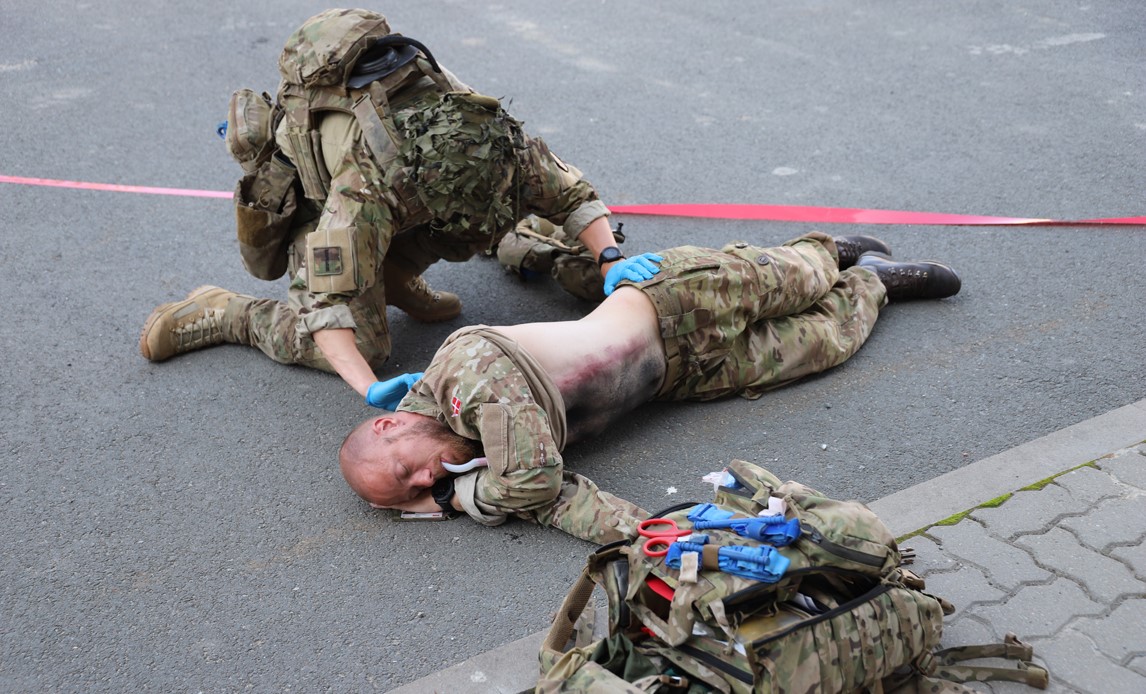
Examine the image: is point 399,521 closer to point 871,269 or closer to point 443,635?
point 443,635

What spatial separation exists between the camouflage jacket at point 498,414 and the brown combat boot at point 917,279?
5.38 ft

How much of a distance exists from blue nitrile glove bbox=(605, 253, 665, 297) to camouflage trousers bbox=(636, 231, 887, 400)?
0.11 feet

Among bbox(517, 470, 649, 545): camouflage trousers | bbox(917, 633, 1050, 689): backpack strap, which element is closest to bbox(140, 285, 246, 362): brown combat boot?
bbox(517, 470, 649, 545): camouflage trousers

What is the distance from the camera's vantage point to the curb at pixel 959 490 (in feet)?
8.46

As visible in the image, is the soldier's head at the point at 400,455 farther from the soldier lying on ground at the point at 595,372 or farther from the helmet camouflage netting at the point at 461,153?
the helmet camouflage netting at the point at 461,153

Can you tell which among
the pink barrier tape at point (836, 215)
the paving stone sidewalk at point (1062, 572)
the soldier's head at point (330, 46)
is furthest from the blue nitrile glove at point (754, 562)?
the pink barrier tape at point (836, 215)

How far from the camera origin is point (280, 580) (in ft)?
9.78

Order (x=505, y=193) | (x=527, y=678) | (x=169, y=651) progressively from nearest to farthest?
(x=527, y=678)
(x=169, y=651)
(x=505, y=193)

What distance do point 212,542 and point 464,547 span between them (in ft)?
2.49

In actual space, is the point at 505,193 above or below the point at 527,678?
above

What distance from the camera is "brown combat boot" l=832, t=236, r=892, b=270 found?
14.4 ft

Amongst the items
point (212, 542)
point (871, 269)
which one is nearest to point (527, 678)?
point (212, 542)

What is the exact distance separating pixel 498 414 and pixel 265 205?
1.58m

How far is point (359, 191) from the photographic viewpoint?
355 cm
